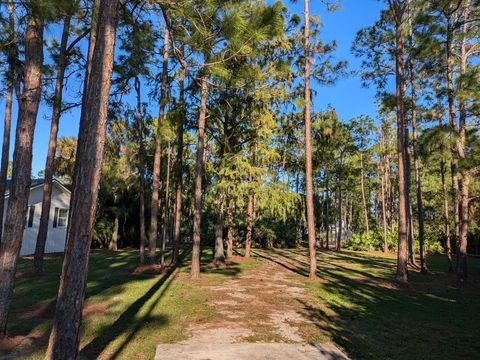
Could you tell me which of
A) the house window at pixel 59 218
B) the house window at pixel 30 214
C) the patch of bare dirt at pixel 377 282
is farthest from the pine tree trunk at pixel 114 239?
the patch of bare dirt at pixel 377 282

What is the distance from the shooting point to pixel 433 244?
2866cm

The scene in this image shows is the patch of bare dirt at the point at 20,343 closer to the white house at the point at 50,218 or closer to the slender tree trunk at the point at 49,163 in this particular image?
the slender tree trunk at the point at 49,163

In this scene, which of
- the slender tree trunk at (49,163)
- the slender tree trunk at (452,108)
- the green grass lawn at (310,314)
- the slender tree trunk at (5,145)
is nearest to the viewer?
the green grass lawn at (310,314)

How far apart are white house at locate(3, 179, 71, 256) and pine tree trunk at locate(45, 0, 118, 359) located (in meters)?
16.4

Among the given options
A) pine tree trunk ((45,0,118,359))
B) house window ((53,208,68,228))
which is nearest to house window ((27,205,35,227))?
house window ((53,208,68,228))

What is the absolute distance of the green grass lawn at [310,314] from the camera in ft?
17.4

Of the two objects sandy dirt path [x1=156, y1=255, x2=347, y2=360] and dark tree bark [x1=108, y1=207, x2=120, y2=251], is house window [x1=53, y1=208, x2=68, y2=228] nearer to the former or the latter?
dark tree bark [x1=108, y1=207, x2=120, y2=251]

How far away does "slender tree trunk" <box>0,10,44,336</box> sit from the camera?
506cm

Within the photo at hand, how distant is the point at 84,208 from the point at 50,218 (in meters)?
18.4

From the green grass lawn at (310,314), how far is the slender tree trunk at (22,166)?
112 centimetres

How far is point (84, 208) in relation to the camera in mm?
3889

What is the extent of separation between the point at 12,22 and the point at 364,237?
2885 cm

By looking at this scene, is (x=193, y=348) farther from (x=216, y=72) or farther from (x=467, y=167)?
(x=467, y=167)

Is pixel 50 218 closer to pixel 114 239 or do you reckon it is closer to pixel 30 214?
pixel 30 214
